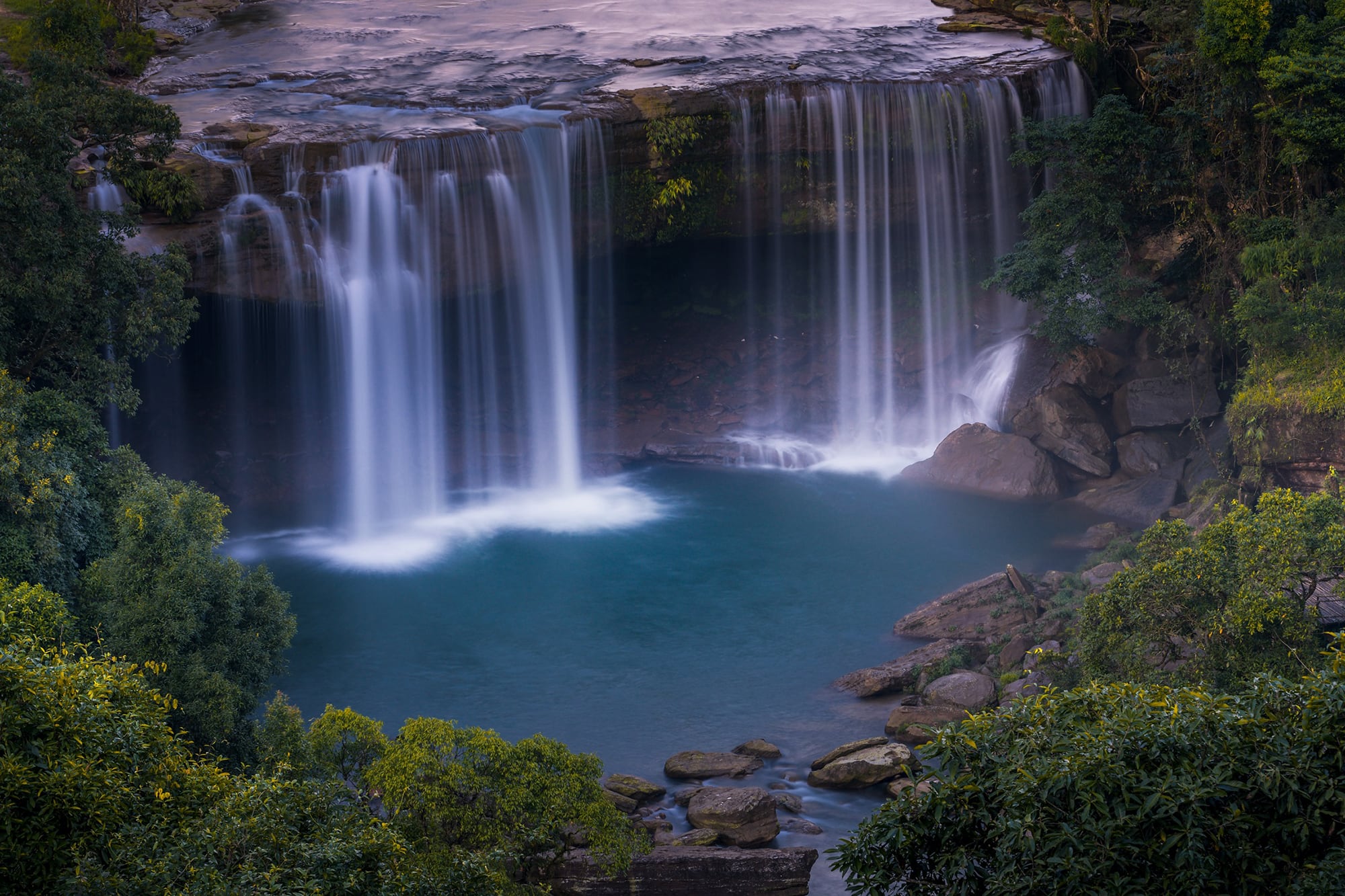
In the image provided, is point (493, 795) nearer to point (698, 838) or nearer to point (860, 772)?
point (698, 838)

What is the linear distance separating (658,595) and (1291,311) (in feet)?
54.2

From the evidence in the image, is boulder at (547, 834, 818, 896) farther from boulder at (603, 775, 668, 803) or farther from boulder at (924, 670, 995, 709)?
boulder at (924, 670, 995, 709)

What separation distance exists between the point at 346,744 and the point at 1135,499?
24.4 meters

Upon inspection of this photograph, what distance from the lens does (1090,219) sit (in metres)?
31.0

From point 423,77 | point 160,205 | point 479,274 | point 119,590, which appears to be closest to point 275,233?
point 160,205

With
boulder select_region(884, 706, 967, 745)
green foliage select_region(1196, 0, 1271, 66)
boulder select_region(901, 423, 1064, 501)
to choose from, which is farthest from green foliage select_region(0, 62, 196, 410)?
green foliage select_region(1196, 0, 1271, 66)

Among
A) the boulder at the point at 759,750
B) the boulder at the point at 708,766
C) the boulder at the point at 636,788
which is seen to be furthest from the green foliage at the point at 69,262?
the boulder at the point at 759,750

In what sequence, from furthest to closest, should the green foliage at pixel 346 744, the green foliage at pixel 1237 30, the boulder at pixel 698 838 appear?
the green foliage at pixel 1237 30
the boulder at pixel 698 838
the green foliage at pixel 346 744

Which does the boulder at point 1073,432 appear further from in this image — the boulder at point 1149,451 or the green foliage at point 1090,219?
the green foliage at point 1090,219

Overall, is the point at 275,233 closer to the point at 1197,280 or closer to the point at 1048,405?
the point at 1048,405

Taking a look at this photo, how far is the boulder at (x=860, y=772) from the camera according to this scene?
1922cm

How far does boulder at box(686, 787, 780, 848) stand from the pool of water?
479mm

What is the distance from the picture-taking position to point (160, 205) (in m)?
28.9

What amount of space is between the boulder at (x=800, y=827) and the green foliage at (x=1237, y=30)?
871 inches
